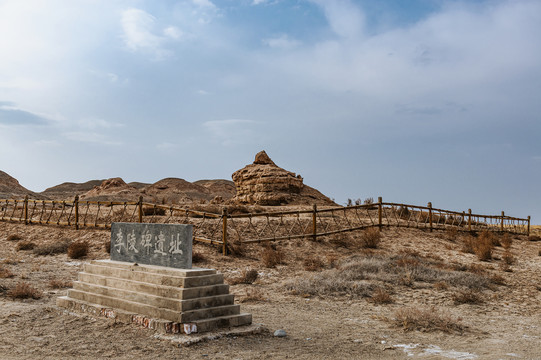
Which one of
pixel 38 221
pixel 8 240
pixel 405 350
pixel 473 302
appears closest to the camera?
pixel 405 350

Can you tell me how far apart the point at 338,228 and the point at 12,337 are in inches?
590

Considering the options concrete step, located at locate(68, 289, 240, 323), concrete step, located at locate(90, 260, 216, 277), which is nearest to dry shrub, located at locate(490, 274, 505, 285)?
concrete step, located at locate(68, 289, 240, 323)

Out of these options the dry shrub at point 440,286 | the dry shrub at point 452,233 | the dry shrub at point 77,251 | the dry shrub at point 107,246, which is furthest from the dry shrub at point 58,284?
the dry shrub at point 452,233

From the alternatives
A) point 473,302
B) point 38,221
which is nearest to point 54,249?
point 38,221

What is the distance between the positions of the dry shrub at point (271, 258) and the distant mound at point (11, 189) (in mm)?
46655

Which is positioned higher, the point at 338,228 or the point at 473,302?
the point at 338,228

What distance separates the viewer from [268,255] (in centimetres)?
1547

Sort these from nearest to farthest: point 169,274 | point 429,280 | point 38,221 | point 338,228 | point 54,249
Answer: point 169,274, point 429,280, point 54,249, point 338,228, point 38,221

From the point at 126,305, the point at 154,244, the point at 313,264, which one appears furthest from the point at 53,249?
the point at 154,244

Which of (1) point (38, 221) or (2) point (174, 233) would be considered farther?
(1) point (38, 221)

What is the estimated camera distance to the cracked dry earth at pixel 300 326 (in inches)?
277

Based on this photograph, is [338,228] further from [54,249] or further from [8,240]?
[8,240]

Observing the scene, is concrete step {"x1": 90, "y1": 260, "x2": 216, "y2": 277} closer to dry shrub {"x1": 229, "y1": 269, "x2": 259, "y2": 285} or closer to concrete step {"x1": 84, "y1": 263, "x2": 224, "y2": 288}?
concrete step {"x1": 84, "y1": 263, "x2": 224, "y2": 288}

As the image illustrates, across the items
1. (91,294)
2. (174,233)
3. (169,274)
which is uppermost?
(174,233)
